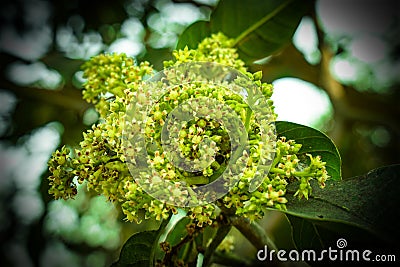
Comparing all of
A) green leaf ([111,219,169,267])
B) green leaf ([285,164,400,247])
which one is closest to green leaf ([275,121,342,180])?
green leaf ([285,164,400,247])

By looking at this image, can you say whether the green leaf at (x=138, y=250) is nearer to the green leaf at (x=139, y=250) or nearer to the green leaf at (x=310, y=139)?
the green leaf at (x=139, y=250)

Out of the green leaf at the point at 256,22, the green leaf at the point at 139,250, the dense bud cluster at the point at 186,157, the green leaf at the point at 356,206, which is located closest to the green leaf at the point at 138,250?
the green leaf at the point at 139,250

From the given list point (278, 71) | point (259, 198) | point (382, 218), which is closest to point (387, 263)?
point (382, 218)

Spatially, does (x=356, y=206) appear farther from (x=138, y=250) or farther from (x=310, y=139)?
(x=138, y=250)

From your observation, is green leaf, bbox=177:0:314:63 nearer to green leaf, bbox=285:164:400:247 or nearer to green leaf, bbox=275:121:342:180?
green leaf, bbox=275:121:342:180

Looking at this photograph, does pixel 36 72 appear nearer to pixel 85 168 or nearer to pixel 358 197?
pixel 85 168

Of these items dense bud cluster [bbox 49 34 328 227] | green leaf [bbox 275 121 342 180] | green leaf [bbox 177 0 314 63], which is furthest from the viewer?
green leaf [bbox 177 0 314 63]
